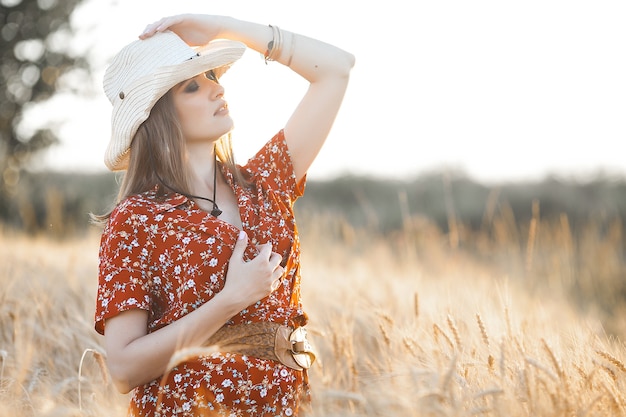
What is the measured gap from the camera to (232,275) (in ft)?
6.74

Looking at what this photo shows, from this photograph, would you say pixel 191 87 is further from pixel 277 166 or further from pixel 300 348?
pixel 300 348

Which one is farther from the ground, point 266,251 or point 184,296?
point 266,251

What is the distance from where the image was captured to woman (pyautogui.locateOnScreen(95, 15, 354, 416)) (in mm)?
2037

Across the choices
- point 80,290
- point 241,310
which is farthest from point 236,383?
point 80,290

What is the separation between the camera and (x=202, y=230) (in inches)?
84.8

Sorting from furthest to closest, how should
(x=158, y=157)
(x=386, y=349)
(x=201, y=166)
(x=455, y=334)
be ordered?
(x=386, y=349), (x=201, y=166), (x=158, y=157), (x=455, y=334)

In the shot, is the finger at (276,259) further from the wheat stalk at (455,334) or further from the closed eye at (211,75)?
the closed eye at (211,75)

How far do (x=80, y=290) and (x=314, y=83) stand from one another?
223cm

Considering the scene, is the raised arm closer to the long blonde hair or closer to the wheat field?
the long blonde hair

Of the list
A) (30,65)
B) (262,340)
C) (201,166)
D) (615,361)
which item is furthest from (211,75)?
(30,65)

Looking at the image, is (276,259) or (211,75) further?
(211,75)

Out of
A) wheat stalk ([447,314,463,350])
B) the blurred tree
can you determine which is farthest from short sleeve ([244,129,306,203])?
the blurred tree

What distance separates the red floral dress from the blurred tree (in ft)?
30.1

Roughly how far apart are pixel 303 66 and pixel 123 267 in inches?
40.2
